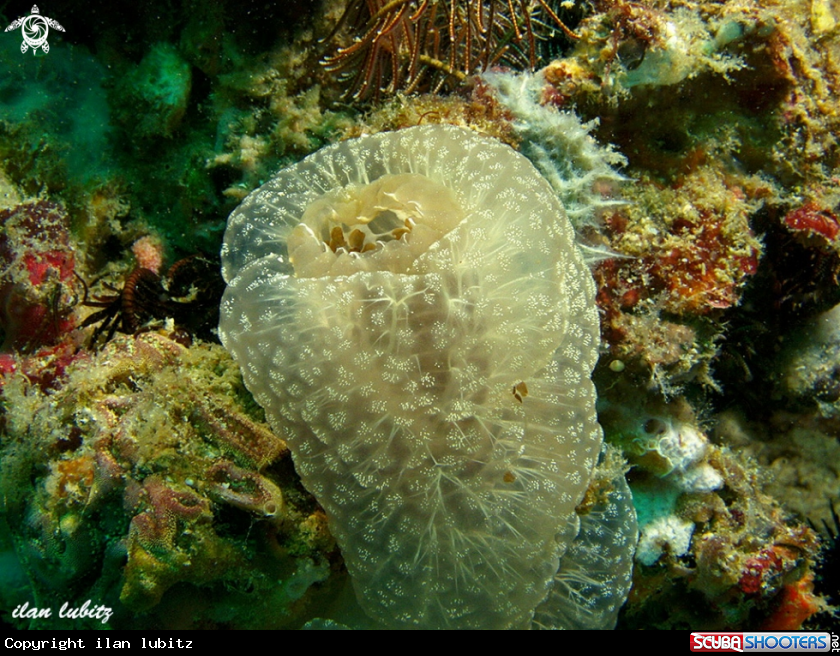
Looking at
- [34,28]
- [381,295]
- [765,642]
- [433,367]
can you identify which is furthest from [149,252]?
[765,642]

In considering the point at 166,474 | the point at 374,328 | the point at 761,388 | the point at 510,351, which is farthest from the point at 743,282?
the point at 166,474

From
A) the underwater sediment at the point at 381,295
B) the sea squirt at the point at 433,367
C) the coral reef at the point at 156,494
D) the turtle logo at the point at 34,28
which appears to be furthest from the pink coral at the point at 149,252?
the turtle logo at the point at 34,28

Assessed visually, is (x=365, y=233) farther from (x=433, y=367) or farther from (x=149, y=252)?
(x=149, y=252)

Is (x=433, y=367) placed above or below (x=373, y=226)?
below

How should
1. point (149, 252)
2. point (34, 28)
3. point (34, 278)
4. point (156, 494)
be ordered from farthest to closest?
point (149, 252), point (34, 28), point (34, 278), point (156, 494)

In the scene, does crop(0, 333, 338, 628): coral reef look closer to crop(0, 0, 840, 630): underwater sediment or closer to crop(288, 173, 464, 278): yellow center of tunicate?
crop(0, 0, 840, 630): underwater sediment

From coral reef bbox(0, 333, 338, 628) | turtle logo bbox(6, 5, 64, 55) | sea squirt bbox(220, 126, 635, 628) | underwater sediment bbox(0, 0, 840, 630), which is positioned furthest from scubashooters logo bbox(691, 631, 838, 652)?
turtle logo bbox(6, 5, 64, 55)
